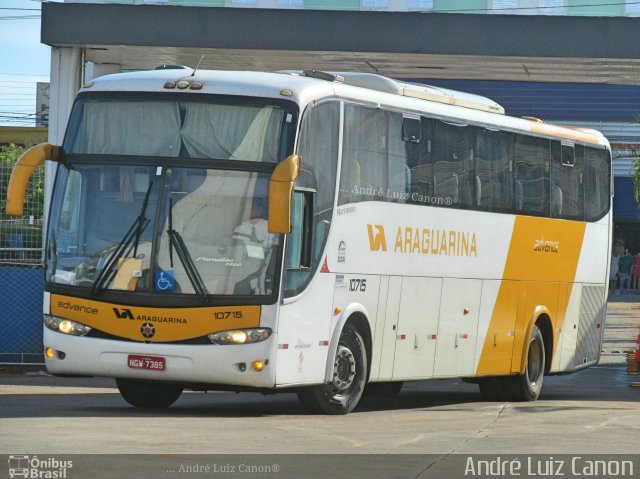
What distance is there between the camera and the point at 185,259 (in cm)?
1450

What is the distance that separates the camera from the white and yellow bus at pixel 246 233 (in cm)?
1445

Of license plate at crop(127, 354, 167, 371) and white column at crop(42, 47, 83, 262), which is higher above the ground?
white column at crop(42, 47, 83, 262)

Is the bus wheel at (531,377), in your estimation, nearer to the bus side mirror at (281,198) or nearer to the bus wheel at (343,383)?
the bus wheel at (343,383)

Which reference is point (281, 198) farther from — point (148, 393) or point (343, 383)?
point (148, 393)

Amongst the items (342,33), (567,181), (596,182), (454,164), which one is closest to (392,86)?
(454,164)

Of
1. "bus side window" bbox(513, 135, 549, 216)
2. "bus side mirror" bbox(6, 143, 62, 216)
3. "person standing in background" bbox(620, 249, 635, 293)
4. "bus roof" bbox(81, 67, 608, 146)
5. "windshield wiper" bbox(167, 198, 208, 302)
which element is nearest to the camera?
"windshield wiper" bbox(167, 198, 208, 302)

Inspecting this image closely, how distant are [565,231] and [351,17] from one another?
524 centimetres

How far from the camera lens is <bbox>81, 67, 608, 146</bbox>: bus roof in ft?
49.2

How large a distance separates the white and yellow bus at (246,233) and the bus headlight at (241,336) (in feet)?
0.04

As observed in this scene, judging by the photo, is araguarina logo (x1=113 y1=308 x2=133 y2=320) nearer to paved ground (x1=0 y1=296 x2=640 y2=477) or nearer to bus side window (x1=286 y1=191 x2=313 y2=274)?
paved ground (x1=0 y1=296 x2=640 y2=477)

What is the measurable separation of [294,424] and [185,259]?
5.91 feet

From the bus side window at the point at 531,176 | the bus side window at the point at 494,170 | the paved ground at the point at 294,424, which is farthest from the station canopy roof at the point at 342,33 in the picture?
the paved ground at the point at 294,424

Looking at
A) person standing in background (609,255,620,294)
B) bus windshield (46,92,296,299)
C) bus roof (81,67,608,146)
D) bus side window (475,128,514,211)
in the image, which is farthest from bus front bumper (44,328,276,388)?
person standing in background (609,255,620,294)

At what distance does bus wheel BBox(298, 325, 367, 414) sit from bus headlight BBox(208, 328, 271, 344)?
1.25 m
